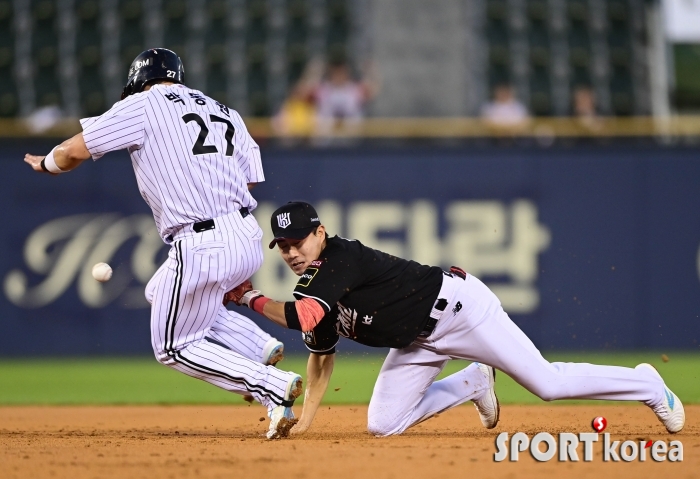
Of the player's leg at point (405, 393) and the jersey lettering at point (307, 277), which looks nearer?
the jersey lettering at point (307, 277)

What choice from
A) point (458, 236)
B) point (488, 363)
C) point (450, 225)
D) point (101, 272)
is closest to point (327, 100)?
point (450, 225)

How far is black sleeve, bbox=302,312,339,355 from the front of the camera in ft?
18.7

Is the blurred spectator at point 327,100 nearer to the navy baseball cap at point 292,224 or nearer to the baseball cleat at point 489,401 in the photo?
the baseball cleat at point 489,401

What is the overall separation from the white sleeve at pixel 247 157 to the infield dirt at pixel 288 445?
4.83ft

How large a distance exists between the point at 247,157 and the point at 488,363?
68.8 inches

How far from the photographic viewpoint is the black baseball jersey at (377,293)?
5.34 m

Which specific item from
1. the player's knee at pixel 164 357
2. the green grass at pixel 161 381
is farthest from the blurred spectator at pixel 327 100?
the player's knee at pixel 164 357

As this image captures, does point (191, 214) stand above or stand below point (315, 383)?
above

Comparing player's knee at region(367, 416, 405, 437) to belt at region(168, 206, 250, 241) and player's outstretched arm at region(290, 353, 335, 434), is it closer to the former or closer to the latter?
player's outstretched arm at region(290, 353, 335, 434)

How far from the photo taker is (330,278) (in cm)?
523

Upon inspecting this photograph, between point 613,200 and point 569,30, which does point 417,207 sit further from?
point 569,30

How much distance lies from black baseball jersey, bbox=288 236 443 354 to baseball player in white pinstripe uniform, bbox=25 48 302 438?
1.52 ft

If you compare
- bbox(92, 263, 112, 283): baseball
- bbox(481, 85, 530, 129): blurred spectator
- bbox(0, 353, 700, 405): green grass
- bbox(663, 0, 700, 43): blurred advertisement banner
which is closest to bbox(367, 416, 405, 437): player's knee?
bbox(92, 263, 112, 283): baseball

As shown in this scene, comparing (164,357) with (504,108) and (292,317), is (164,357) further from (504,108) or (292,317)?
(504,108)
